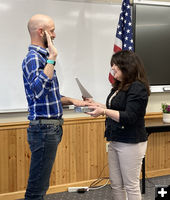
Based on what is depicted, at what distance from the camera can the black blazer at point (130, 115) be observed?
78.3 inches

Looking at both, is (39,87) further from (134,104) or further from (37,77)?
(134,104)

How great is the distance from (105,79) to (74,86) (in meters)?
0.40

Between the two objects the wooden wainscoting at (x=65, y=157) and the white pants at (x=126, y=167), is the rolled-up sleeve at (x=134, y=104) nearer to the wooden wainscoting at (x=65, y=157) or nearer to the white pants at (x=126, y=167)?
the white pants at (x=126, y=167)

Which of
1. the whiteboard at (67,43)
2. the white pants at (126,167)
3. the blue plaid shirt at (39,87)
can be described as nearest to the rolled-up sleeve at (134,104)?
the white pants at (126,167)

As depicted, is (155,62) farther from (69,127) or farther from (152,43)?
(69,127)

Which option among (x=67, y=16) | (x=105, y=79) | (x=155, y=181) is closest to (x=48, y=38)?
(x=67, y=16)

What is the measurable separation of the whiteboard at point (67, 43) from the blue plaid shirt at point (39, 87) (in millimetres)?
1301

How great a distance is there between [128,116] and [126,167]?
39 centimetres

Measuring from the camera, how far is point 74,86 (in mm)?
3295

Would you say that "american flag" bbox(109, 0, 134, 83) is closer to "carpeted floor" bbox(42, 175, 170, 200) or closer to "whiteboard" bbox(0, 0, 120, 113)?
"whiteboard" bbox(0, 0, 120, 113)

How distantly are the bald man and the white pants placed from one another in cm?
55

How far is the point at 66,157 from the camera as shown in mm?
3344

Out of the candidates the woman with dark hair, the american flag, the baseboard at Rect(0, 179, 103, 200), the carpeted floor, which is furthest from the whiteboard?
the woman with dark hair

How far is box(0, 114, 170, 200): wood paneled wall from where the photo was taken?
3.08 meters
